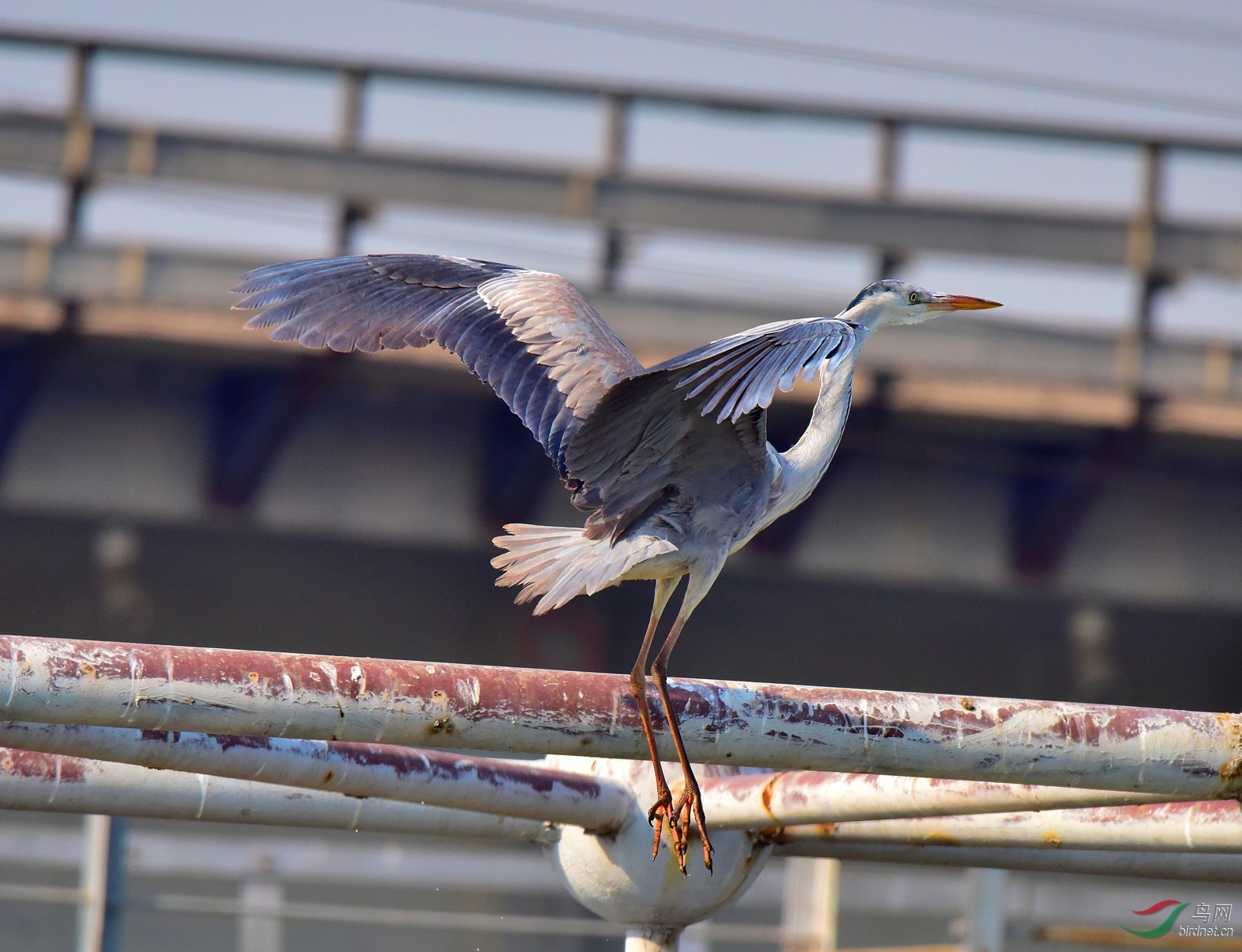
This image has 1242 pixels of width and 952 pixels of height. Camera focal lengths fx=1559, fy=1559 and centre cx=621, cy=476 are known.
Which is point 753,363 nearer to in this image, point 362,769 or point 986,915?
point 362,769

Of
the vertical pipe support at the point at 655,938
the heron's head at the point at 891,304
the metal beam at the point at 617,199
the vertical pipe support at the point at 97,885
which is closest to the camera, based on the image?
the vertical pipe support at the point at 655,938

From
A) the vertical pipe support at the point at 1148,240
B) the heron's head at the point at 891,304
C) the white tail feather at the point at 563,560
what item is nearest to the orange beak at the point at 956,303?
the heron's head at the point at 891,304

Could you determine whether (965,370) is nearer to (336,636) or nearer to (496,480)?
(496,480)

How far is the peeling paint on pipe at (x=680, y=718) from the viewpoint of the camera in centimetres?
240

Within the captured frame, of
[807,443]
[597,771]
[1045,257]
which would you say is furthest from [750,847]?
[1045,257]

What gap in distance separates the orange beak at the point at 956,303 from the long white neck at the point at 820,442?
645 mm

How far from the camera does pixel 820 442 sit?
3836mm

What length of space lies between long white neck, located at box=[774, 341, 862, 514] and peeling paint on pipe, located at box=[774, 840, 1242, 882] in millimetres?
813

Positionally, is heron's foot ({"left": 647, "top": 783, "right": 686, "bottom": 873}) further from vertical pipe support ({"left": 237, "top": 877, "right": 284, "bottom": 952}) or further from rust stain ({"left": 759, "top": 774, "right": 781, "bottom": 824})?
vertical pipe support ({"left": 237, "top": 877, "right": 284, "bottom": 952})

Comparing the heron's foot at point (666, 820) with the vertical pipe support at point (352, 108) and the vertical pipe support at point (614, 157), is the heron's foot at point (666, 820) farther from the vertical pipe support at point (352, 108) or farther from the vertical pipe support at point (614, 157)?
the vertical pipe support at point (352, 108)

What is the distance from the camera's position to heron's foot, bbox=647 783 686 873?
3.36 meters

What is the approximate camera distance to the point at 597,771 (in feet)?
12.0

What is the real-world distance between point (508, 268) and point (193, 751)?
1931 millimetres

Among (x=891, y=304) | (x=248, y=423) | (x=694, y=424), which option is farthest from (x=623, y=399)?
(x=248, y=423)
